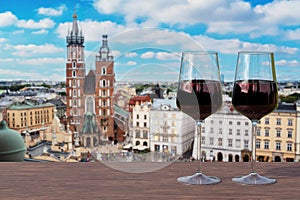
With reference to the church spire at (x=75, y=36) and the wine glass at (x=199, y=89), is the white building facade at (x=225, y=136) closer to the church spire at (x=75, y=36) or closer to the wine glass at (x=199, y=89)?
the wine glass at (x=199, y=89)

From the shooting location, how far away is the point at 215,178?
74 centimetres

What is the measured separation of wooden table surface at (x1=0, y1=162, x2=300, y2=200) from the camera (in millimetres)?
629

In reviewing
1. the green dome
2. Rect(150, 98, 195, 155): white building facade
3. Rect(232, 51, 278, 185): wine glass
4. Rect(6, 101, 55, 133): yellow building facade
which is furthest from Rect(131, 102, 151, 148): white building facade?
Rect(6, 101, 55, 133): yellow building facade

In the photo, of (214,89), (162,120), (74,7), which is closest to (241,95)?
(214,89)

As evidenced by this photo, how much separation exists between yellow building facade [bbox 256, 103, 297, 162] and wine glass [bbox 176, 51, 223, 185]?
6.15ft

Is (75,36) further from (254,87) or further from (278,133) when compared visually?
(254,87)

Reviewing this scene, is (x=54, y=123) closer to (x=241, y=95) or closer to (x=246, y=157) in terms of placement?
(x=246, y=157)

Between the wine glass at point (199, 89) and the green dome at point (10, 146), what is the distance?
0.80 m

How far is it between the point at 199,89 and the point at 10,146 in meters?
0.88

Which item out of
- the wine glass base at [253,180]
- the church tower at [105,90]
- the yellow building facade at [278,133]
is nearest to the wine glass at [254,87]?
the wine glass base at [253,180]

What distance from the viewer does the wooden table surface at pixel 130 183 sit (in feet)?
2.06

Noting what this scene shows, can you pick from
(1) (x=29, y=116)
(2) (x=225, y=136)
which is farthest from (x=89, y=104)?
(1) (x=29, y=116)

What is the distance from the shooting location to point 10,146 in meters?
1.34

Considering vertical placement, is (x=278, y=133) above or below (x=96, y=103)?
below
